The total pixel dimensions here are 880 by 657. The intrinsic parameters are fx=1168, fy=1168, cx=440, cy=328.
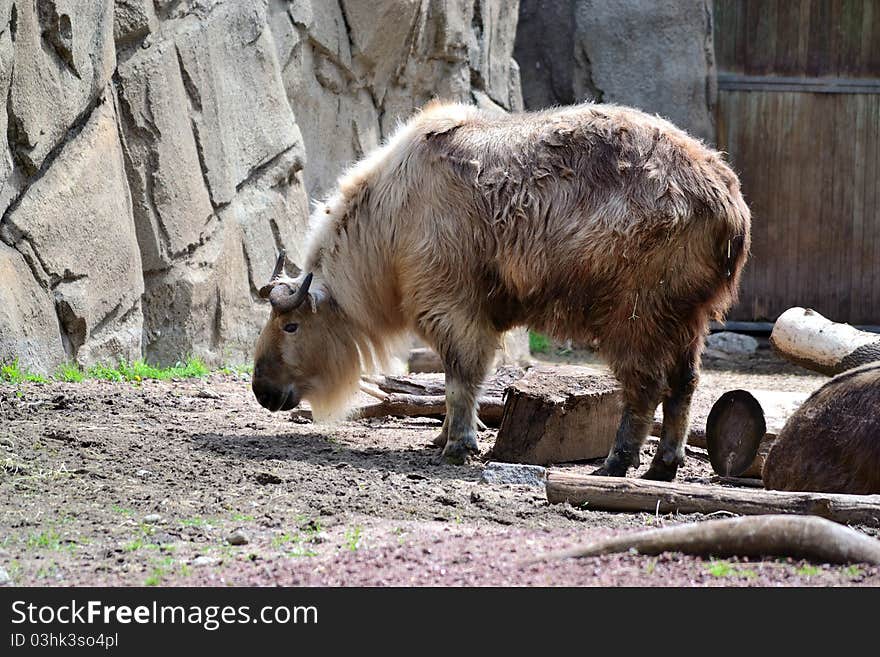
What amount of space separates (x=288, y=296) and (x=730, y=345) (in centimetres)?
712

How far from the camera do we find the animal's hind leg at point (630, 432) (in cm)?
553

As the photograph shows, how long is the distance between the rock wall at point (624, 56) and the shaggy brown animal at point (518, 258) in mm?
6782

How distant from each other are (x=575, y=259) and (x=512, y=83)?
6989mm

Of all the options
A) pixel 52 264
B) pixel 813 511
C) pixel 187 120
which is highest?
pixel 187 120

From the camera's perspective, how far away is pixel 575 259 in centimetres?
552

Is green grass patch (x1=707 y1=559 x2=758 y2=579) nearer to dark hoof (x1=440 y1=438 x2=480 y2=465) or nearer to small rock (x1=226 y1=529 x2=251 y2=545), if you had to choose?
small rock (x1=226 y1=529 x2=251 y2=545)

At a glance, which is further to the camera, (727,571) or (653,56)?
(653,56)

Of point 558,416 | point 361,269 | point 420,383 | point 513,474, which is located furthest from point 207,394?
point 513,474

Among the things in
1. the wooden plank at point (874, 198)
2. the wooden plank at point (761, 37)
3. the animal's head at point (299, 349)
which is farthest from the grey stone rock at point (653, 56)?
the animal's head at point (299, 349)

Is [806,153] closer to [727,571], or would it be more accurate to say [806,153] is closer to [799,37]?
[799,37]

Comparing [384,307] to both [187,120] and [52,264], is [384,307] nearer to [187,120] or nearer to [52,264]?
[52,264]

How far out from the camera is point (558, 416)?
19.1ft
